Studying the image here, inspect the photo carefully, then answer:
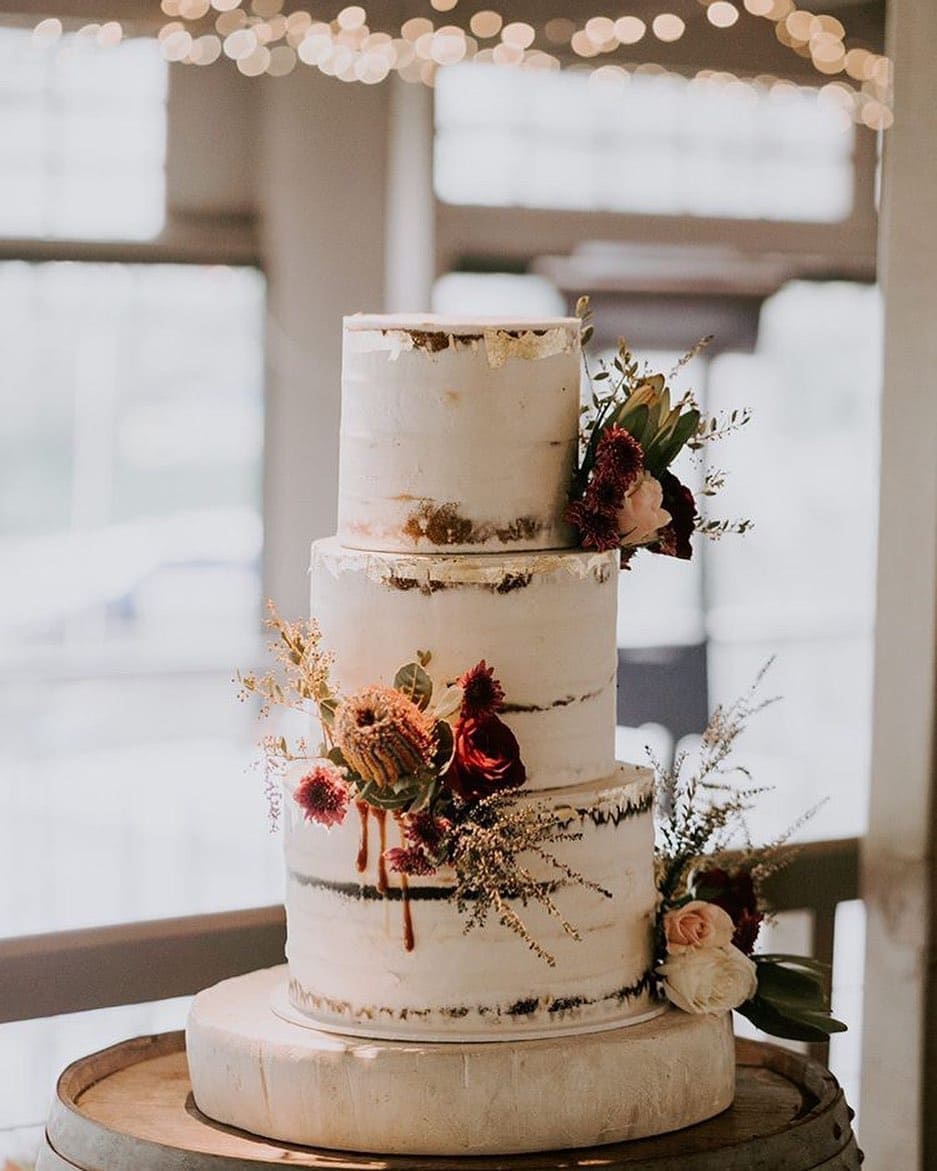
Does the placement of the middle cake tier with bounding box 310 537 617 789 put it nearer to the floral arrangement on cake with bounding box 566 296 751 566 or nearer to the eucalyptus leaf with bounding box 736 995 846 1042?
the floral arrangement on cake with bounding box 566 296 751 566

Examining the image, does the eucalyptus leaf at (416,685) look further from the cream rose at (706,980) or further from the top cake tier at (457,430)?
the cream rose at (706,980)

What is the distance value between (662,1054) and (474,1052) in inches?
7.3

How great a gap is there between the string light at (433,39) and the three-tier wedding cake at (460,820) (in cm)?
586

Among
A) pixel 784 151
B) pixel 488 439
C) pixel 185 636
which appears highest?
pixel 784 151

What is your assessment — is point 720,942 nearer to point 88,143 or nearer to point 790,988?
point 790,988

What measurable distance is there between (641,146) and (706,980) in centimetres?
729

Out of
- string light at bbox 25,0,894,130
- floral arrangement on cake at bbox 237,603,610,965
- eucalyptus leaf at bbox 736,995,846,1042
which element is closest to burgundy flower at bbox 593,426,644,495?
floral arrangement on cake at bbox 237,603,610,965

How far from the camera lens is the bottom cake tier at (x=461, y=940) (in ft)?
5.15

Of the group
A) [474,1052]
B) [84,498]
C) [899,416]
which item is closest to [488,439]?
[474,1052]

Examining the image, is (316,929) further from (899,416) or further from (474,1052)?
(899,416)

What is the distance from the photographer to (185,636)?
794cm

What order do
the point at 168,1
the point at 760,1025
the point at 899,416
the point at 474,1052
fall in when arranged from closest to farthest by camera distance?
the point at 474,1052 < the point at 760,1025 < the point at 899,416 < the point at 168,1

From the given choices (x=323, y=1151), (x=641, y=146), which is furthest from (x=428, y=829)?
(x=641, y=146)

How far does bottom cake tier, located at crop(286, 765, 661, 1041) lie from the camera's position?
5.15 feet
